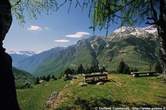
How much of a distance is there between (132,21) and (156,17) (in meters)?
1.07

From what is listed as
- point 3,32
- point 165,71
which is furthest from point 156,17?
point 3,32

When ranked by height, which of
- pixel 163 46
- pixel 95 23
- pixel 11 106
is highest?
pixel 95 23

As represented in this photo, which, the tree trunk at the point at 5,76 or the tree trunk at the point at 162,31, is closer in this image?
the tree trunk at the point at 5,76

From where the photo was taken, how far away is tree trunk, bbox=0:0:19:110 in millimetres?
7988

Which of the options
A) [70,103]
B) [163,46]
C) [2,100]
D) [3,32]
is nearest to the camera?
[2,100]

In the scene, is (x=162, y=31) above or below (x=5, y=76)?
above

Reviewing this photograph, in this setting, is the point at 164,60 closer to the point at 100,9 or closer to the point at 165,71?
the point at 165,71

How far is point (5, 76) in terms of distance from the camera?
821cm

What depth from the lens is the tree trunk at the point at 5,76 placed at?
7.99 m

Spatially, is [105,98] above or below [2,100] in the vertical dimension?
below

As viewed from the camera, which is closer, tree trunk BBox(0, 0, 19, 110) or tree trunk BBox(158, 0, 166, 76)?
tree trunk BBox(0, 0, 19, 110)

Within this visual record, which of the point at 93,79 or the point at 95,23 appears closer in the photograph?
the point at 95,23

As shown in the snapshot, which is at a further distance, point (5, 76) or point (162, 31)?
point (162, 31)

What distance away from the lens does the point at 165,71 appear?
14.3m
